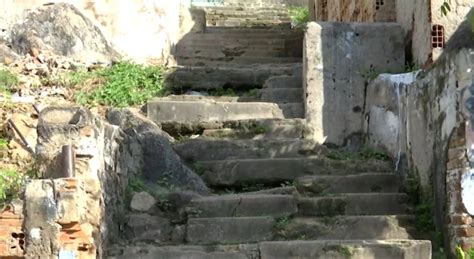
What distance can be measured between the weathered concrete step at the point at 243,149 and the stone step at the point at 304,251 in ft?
5.86

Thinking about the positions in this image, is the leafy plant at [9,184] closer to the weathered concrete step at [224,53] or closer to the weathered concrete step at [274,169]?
the weathered concrete step at [274,169]

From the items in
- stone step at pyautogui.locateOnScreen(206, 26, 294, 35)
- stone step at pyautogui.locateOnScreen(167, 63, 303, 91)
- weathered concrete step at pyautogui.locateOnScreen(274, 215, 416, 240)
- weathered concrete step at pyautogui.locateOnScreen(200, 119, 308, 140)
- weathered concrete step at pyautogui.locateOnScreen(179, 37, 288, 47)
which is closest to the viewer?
weathered concrete step at pyautogui.locateOnScreen(274, 215, 416, 240)

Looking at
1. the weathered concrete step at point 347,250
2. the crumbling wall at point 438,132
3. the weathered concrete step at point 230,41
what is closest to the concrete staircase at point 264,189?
→ the weathered concrete step at point 347,250

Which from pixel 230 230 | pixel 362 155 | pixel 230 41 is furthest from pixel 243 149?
pixel 230 41

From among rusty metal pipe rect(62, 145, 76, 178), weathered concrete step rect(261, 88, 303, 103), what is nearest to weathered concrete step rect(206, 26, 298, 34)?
weathered concrete step rect(261, 88, 303, 103)

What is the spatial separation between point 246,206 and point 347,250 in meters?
1.05

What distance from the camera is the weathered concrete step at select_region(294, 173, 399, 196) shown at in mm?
7145

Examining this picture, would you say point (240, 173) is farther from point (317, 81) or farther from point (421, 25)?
point (421, 25)

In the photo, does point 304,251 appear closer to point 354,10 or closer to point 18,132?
point 18,132

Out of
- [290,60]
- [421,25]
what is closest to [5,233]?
[421,25]

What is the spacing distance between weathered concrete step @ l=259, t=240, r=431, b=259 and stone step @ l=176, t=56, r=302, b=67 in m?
5.51

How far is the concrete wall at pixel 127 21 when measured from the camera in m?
11.5

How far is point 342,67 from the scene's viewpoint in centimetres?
863

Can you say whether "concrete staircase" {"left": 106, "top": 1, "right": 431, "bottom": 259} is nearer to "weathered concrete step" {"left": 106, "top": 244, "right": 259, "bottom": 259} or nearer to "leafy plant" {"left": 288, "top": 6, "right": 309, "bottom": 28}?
"weathered concrete step" {"left": 106, "top": 244, "right": 259, "bottom": 259}
